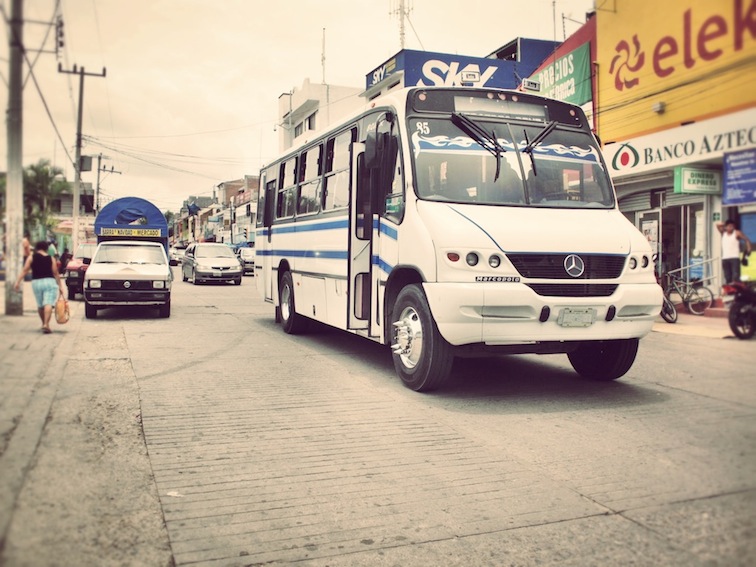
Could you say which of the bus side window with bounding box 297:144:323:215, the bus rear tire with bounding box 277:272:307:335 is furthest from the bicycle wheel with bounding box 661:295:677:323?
the bus rear tire with bounding box 277:272:307:335

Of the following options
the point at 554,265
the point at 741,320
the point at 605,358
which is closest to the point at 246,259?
the point at 605,358

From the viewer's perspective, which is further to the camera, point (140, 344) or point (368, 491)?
point (140, 344)

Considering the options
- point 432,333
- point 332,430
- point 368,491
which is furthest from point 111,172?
point 432,333

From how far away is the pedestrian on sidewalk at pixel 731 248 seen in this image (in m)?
1.19

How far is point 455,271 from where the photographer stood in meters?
5.38

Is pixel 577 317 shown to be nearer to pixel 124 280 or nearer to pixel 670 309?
pixel 670 309

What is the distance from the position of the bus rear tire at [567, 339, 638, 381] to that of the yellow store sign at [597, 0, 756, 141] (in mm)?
4846

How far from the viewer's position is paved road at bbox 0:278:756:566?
5.57 feet

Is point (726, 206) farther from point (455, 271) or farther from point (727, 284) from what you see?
point (455, 271)

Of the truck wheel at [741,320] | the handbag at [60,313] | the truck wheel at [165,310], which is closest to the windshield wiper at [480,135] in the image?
the handbag at [60,313]

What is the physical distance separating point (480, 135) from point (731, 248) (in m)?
4.87

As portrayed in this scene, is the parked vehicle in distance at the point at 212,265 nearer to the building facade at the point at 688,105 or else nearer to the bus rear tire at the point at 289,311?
the bus rear tire at the point at 289,311

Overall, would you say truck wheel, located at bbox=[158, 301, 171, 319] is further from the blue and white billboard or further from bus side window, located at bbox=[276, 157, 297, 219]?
the blue and white billboard

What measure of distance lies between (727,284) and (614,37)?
0.54 meters
